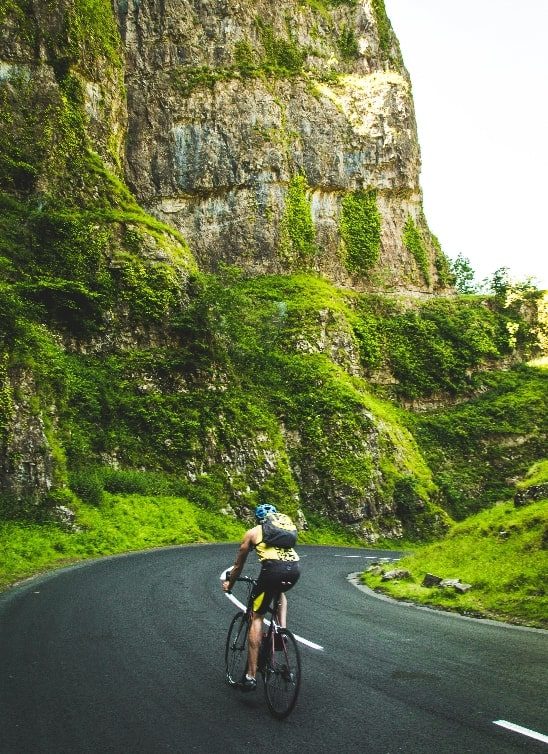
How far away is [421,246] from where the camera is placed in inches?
2208

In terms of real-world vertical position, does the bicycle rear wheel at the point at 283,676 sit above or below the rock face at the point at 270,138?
below

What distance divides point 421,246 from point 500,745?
54.9 m

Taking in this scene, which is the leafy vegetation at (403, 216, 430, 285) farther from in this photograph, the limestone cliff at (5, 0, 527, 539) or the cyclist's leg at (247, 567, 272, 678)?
the cyclist's leg at (247, 567, 272, 678)

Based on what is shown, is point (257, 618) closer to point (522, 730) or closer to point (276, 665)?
point (276, 665)

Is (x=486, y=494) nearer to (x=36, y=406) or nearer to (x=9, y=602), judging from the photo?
(x=36, y=406)

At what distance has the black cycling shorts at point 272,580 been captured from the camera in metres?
6.06

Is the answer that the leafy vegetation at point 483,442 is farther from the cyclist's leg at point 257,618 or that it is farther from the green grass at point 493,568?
the cyclist's leg at point 257,618

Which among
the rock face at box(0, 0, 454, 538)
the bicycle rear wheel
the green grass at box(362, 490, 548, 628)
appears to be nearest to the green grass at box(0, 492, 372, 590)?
the rock face at box(0, 0, 454, 538)

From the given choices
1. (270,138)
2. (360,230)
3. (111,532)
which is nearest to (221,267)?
(270,138)

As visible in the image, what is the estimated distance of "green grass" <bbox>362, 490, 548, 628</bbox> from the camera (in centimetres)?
1080

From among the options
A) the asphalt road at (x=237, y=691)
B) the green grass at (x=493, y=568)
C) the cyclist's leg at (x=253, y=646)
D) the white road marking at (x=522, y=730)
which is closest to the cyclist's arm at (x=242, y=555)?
the cyclist's leg at (x=253, y=646)

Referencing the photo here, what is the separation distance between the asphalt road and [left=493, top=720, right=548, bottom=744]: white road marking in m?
0.07

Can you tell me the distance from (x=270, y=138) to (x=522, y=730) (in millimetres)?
51368

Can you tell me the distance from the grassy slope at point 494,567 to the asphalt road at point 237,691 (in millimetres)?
1013
